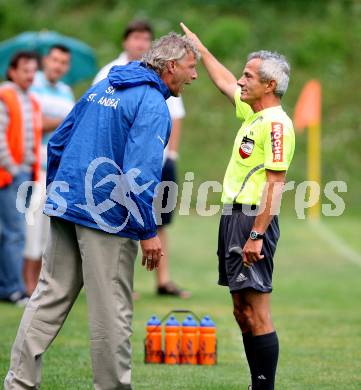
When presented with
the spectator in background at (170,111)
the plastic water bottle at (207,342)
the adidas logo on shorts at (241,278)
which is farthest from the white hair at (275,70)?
the spectator in background at (170,111)

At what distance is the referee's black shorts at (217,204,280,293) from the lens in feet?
21.9

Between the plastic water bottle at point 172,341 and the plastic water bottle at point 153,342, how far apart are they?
0.15 feet

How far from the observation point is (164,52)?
6.38 m

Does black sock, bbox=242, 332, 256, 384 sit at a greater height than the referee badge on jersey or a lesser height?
lesser

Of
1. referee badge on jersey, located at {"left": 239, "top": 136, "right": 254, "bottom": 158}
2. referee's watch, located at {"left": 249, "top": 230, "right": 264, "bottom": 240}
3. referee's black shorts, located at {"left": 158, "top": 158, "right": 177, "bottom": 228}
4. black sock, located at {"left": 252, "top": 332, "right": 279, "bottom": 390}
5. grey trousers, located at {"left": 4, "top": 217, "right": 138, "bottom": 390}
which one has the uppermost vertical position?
referee badge on jersey, located at {"left": 239, "top": 136, "right": 254, "bottom": 158}

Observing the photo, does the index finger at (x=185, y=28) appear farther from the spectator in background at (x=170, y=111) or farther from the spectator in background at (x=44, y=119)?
the spectator in background at (x=44, y=119)

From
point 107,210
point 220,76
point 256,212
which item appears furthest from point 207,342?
point 107,210

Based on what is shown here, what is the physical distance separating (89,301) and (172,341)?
1814 mm

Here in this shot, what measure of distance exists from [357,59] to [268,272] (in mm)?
22744

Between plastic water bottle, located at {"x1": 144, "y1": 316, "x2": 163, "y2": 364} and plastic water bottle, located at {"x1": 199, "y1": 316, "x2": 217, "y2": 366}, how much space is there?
277 millimetres

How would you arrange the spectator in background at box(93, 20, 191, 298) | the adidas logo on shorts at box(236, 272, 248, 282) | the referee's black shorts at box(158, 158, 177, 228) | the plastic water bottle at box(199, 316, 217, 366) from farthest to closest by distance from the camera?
the referee's black shorts at box(158, 158, 177, 228), the spectator in background at box(93, 20, 191, 298), the plastic water bottle at box(199, 316, 217, 366), the adidas logo on shorts at box(236, 272, 248, 282)

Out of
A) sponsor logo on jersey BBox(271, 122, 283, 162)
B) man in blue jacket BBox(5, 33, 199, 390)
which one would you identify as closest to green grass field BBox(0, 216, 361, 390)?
man in blue jacket BBox(5, 33, 199, 390)

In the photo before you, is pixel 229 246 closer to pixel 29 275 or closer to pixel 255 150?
pixel 255 150

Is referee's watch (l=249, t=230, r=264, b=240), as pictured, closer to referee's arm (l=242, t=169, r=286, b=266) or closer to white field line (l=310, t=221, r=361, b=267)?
referee's arm (l=242, t=169, r=286, b=266)
